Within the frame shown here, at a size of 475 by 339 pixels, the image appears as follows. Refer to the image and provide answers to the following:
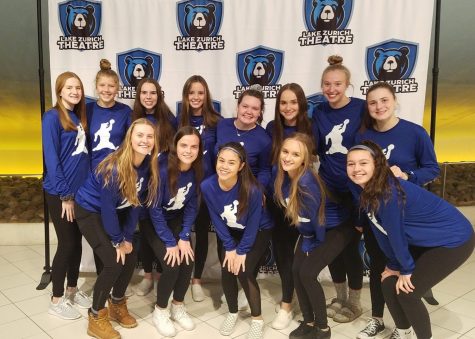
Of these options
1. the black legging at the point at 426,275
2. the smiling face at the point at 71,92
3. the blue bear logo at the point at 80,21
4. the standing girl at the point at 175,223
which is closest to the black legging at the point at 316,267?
the black legging at the point at 426,275

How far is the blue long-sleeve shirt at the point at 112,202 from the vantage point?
2.51 m

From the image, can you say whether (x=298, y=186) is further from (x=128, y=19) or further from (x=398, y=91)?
(x=128, y=19)

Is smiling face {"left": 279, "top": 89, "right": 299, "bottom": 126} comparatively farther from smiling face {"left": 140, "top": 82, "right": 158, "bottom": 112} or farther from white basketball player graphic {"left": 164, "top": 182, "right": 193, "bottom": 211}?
smiling face {"left": 140, "top": 82, "right": 158, "bottom": 112}

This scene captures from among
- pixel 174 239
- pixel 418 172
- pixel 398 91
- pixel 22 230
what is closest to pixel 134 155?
pixel 174 239

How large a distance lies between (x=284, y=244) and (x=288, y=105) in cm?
92

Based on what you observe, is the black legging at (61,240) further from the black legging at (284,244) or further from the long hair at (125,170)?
the black legging at (284,244)

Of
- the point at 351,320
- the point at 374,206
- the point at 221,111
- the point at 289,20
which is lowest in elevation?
the point at 351,320

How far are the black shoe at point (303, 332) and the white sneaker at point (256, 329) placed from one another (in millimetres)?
187

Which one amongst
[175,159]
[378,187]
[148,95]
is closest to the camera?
[378,187]

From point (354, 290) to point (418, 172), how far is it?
0.94m

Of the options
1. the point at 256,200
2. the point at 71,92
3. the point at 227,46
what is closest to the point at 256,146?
the point at 256,200

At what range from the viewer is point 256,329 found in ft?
8.77

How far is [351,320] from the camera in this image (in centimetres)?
291

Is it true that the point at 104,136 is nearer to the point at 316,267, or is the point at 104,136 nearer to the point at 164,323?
the point at 164,323
